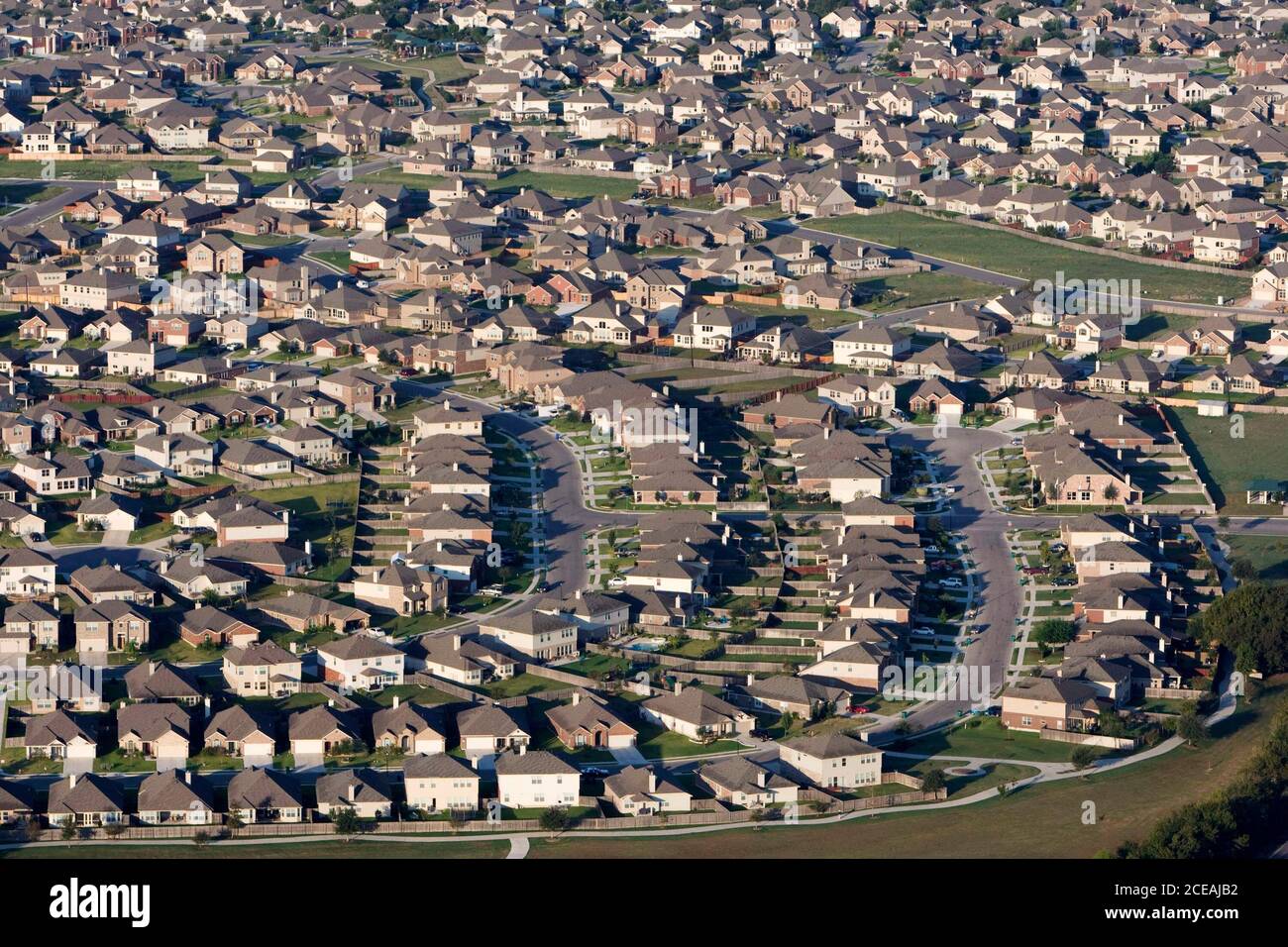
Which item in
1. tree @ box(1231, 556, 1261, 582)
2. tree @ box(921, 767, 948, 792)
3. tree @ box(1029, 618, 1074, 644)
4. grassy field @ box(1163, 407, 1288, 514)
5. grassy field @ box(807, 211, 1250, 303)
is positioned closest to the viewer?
tree @ box(921, 767, 948, 792)

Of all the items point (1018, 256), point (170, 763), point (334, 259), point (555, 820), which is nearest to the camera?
point (555, 820)

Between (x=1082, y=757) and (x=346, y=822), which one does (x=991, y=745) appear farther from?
(x=346, y=822)

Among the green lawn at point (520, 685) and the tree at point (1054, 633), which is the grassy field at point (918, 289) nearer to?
the tree at point (1054, 633)

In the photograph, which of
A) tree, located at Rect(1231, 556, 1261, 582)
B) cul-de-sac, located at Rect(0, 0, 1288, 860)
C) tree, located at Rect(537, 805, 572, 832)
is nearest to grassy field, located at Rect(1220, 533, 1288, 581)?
cul-de-sac, located at Rect(0, 0, 1288, 860)

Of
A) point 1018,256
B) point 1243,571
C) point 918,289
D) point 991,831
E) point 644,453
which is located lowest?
point 991,831

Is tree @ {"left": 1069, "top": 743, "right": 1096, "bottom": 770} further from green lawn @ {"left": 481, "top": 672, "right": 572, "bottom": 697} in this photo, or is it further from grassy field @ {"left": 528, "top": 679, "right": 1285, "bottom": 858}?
green lawn @ {"left": 481, "top": 672, "right": 572, "bottom": 697}

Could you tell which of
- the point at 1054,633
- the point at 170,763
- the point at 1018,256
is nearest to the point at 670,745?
the point at 170,763

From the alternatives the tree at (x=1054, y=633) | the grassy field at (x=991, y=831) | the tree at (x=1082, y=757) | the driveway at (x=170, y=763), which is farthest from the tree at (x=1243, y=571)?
the driveway at (x=170, y=763)
